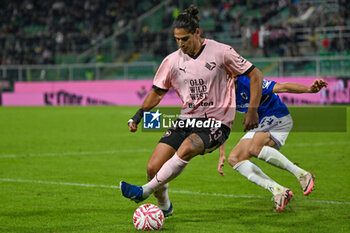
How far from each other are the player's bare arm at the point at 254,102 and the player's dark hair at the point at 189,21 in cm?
72

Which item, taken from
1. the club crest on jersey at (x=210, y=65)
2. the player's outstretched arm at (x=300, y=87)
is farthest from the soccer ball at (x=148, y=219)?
the player's outstretched arm at (x=300, y=87)

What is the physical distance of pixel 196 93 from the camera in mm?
6074

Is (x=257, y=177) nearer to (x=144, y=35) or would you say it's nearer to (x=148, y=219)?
(x=148, y=219)

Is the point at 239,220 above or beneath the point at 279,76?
above

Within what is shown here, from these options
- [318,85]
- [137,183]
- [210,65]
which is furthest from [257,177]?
[137,183]

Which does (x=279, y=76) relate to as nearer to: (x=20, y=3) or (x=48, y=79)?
(x=48, y=79)

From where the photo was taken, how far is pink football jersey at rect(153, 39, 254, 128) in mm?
6008

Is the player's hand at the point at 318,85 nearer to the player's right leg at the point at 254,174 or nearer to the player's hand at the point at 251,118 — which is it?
the player's hand at the point at 251,118

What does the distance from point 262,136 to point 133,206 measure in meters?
1.79

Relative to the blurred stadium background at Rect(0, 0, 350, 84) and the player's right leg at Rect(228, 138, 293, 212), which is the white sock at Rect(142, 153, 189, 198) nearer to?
the player's right leg at Rect(228, 138, 293, 212)

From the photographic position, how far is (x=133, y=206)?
7188mm

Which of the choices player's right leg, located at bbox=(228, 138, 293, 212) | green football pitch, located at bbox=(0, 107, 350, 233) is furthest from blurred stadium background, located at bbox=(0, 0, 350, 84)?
player's right leg, located at bbox=(228, 138, 293, 212)

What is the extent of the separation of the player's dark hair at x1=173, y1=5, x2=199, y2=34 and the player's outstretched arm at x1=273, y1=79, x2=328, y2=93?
149 centimetres

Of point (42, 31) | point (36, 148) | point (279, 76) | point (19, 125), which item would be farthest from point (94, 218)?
point (42, 31)
